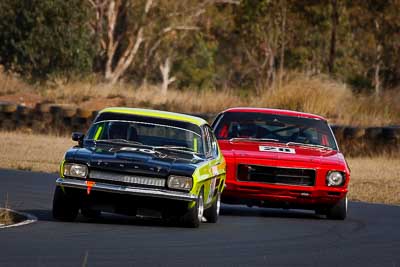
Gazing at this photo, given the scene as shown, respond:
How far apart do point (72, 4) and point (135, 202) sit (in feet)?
113

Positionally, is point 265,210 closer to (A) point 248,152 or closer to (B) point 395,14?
(A) point 248,152

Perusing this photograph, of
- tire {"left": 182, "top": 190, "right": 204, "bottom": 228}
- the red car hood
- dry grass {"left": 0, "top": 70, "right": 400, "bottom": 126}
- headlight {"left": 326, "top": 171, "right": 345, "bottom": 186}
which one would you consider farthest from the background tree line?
tire {"left": 182, "top": 190, "right": 204, "bottom": 228}

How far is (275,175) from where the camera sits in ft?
48.6

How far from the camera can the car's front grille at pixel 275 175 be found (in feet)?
48.4

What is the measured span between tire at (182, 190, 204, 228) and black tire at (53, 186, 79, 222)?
1120 mm

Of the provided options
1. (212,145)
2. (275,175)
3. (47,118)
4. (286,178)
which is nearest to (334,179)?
(286,178)

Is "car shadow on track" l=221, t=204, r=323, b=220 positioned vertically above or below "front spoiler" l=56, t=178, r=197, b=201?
below

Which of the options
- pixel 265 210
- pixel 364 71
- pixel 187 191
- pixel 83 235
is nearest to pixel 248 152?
pixel 265 210

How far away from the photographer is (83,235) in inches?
450

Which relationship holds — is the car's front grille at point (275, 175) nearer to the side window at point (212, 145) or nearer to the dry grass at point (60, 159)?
the side window at point (212, 145)

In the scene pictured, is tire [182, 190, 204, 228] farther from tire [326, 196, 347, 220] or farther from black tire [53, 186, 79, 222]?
tire [326, 196, 347, 220]

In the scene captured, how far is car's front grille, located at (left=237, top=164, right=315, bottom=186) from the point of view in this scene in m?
14.8

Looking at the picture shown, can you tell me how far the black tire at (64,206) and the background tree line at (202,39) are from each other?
75.9ft

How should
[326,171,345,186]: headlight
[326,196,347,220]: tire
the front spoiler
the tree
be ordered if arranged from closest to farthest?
the front spoiler, [326,171,345,186]: headlight, [326,196,347,220]: tire, the tree
